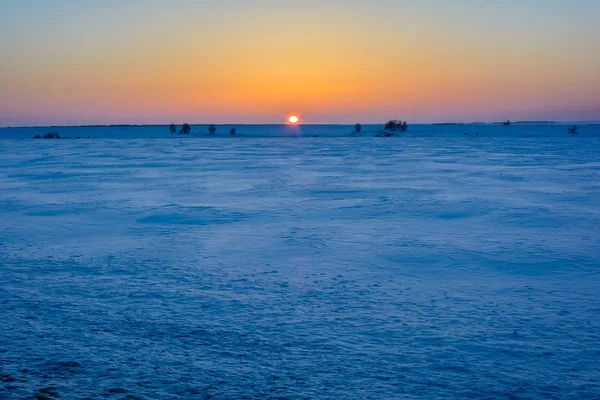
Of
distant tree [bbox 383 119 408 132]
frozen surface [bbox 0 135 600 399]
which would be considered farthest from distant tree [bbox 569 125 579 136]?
frozen surface [bbox 0 135 600 399]

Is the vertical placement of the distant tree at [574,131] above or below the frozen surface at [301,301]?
above

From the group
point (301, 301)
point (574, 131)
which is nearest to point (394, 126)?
point (574, 131)

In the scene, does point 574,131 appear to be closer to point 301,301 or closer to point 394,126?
point 394,126

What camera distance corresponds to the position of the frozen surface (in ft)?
9.68

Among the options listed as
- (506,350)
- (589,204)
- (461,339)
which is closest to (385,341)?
(461,339)

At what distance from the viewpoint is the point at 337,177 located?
49.2 ft

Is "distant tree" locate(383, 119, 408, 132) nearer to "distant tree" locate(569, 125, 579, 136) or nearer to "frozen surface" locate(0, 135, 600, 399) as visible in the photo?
"distant tree" locate(569, 125, 579, 136)

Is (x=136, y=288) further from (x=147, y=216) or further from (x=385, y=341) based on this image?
(x=147, y=216)

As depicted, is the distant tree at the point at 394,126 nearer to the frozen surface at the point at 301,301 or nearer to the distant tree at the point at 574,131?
the distant tree at the point at 574,131

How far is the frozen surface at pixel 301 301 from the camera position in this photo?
2.95 m

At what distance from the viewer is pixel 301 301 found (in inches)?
166

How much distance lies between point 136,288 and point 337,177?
10.8m

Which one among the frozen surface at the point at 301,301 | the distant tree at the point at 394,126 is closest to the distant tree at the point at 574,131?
the distant tree at the point at 394,126

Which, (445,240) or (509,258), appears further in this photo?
(445,240)
